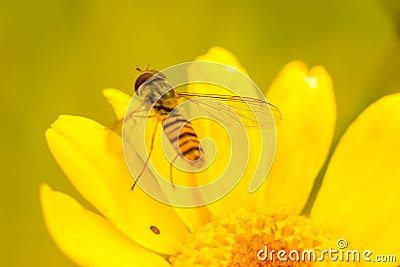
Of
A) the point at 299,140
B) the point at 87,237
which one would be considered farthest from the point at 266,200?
the point at 87,237

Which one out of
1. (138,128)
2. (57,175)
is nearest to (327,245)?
(138,128)

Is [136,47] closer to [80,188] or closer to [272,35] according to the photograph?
[272,35]

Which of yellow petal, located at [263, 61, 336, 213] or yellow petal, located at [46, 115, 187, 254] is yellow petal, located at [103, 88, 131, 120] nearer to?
yellow petal, located at [46, 115, 187, 254]

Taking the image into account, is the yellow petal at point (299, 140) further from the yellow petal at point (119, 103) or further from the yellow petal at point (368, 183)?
the yellow petal at point (119, 103)

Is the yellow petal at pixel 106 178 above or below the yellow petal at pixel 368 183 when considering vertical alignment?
below

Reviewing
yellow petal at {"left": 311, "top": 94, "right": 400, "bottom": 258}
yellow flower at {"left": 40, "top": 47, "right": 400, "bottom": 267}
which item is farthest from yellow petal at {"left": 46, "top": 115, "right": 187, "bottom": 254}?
yellow petal at {"left": 311, "top": 94, "right": 400, "bottom": 258}

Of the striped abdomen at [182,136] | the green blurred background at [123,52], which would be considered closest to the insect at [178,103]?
the striped abdomen at [182,136]
